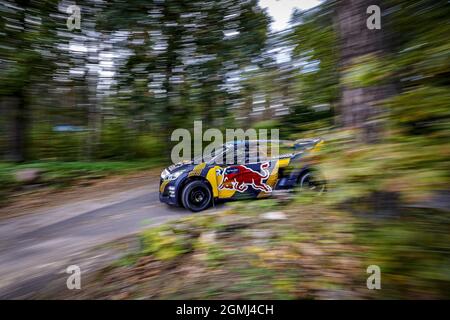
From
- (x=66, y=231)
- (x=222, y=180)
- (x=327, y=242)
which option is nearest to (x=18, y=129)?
(x=66, y=231)

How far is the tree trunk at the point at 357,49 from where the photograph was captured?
236 cm

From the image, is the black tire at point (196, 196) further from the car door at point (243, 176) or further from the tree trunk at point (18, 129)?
the tree trunk at point (18, 129)

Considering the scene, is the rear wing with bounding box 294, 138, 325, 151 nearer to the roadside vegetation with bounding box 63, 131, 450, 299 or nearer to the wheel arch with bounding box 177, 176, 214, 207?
the roadside vegetation with bounding box 63, 131, 450, 299

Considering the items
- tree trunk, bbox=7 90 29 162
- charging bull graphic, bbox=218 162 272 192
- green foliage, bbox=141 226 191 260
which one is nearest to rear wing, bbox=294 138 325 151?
green foliage, bbox=141 226 191 260

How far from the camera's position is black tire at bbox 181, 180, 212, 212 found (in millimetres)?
6480

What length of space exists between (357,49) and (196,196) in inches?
184

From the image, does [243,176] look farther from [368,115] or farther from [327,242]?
[368,115]

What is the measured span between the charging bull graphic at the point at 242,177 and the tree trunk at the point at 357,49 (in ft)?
12.2

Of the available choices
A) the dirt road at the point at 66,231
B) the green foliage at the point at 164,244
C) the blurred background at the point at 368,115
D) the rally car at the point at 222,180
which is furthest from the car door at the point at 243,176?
the green foliage at the point at 164,244

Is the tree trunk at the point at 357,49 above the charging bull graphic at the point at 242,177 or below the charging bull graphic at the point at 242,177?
above

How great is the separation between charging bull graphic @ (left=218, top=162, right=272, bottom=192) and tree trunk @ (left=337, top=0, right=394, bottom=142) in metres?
3.72

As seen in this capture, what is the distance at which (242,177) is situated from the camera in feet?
21.4

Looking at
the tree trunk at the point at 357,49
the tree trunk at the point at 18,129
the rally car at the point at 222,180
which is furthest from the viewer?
the tree trunk at the point at 18,129
